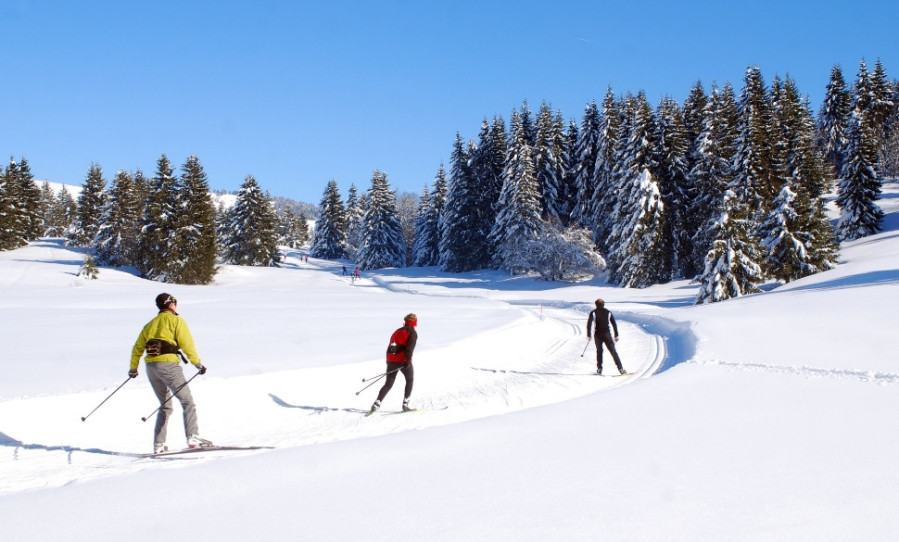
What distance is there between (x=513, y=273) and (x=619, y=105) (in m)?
18.8

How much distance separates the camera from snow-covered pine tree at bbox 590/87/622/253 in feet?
156

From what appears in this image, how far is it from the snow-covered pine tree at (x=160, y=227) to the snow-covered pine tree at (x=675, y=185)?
38.3m

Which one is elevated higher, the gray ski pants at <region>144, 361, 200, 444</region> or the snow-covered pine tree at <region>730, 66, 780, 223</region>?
the snow-covered pine tree at <region>730, 66, 780, 223</region>

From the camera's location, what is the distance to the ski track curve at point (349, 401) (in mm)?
6812

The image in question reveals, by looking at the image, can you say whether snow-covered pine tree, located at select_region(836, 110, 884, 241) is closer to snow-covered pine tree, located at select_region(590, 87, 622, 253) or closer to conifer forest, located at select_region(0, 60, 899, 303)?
conifer forest, located at select_region(0, 60, 899, 303)

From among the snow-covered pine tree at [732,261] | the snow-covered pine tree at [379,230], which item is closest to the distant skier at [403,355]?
the snow-covered pine tree at [732,261]

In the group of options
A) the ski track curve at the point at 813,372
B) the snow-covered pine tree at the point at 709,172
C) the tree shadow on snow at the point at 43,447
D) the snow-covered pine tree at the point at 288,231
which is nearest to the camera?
the tree shadow on snow at the point at 43,447

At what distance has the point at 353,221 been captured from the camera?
290 feet

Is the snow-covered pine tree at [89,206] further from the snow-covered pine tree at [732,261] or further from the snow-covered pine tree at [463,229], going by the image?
the snow-covered pine tree at [732,261]

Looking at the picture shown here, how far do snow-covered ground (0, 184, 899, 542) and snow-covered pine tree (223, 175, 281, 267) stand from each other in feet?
151

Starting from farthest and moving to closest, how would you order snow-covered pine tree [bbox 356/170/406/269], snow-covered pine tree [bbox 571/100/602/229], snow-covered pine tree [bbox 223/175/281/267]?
snow-covered pine tree [bbox 356/170/406/269]
snow-covered pine tree [bbox 223/175/281/267]
snow-covered pine tree [bbox 571/100/602/229]

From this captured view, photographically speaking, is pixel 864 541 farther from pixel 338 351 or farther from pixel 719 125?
pixel 719 125

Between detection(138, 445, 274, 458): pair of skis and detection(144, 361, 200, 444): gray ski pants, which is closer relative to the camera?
detection(138, 445, 274, 458): pair of skis

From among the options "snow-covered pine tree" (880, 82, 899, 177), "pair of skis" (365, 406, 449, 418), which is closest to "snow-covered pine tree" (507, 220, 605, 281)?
"pair of skis" (365, 406, 449, 418)
